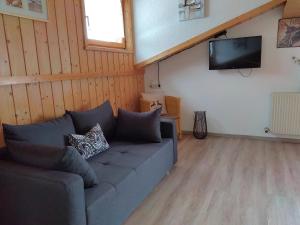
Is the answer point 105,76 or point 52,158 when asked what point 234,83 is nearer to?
point 105,76

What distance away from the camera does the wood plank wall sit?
2.08m

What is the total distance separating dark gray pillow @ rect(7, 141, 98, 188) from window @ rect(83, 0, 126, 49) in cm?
166

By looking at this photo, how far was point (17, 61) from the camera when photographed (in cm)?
214

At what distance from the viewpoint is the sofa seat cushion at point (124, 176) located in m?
1.61

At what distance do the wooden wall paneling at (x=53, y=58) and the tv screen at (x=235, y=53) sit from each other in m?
2.41

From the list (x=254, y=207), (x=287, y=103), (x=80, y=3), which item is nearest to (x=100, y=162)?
(x=254, y=207)

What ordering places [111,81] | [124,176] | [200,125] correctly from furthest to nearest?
1. [200,125]
2. [111,81]
3. [124,176]

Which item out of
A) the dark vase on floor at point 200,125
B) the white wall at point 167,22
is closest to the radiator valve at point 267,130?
the dark vase on floor at point 200,125

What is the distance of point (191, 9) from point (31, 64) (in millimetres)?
2231

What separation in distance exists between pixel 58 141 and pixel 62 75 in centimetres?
83

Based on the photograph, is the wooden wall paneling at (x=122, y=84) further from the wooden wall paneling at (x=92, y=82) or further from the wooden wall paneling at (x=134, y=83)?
the wooden wall paneling at (x=92, y=82)

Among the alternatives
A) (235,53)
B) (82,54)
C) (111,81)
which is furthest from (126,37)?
(235,53)

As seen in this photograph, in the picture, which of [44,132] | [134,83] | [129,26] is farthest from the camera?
[134,83]

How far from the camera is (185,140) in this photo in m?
Answer: 4.13
